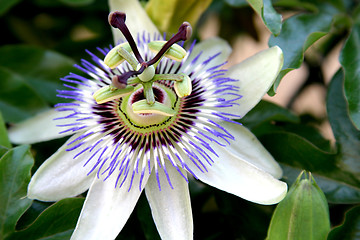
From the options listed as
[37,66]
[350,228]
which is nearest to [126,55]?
[37,66]

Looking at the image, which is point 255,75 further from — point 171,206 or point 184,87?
point 171,206

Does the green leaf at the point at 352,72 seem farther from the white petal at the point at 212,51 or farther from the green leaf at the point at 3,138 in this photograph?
the green leaf at the point at 3,138

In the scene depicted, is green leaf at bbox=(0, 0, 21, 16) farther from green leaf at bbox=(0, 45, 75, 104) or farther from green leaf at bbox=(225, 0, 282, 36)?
green leaf at bbox=(225, 0, 282, 36)

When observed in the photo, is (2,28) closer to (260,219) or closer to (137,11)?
(137,11)

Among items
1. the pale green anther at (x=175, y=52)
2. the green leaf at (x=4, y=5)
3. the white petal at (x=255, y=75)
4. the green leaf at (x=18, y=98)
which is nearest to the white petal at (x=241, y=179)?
the white petal at (x=255, y=75)

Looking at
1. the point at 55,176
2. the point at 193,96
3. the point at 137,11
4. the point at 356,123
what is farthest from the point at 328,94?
the point at 55,176

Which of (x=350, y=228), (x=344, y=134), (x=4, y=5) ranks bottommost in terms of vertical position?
(x=350, y=228)
